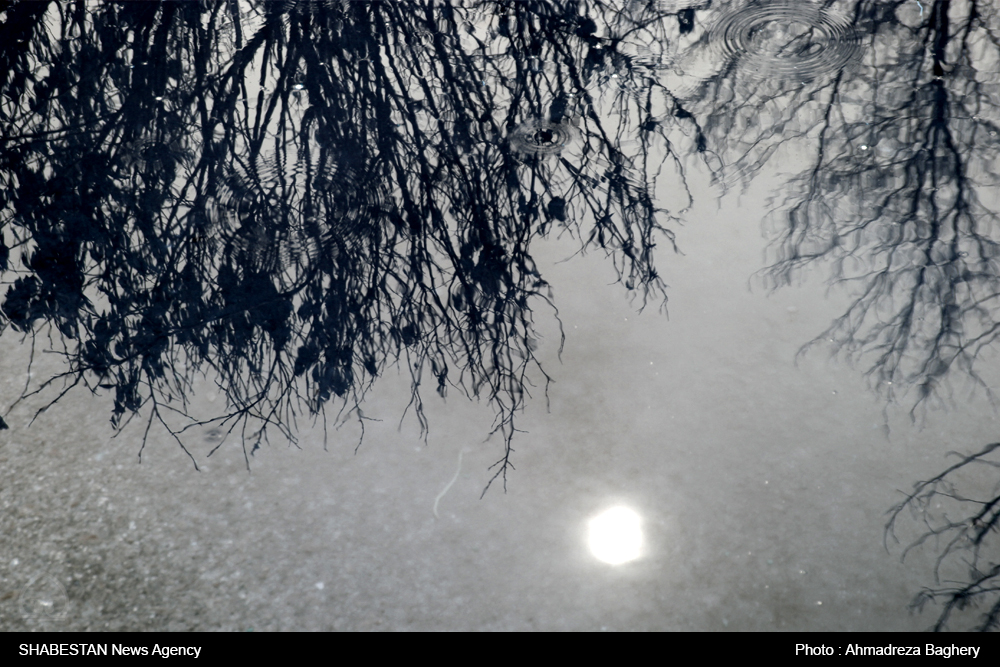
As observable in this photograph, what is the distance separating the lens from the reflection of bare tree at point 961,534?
6.59 ft

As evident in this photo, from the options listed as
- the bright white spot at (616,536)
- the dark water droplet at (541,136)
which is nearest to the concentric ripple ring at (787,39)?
the dark water droplet at (541,136)

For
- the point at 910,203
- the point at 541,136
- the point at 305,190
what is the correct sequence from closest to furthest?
1. the point at 910,203
2. the point at 305,190
3. the point at 541,136

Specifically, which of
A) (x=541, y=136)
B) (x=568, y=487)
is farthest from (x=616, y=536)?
(x=541, y=136)

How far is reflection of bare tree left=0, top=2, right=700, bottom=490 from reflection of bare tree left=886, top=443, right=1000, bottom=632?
42.9 inches

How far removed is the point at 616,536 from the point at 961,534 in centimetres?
97

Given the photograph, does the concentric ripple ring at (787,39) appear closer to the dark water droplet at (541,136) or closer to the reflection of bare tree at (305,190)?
the reflection of bare tree at (305,190)

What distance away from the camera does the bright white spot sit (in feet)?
6.99

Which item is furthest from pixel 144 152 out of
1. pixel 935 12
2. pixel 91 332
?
pixel 935 12

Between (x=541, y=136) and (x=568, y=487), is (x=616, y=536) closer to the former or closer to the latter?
(x=568, y=487)

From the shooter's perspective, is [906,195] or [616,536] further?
[906,195]

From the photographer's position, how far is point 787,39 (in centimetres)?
368

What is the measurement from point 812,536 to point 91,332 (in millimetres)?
2500

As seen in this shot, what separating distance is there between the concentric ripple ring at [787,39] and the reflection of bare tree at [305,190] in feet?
1.92

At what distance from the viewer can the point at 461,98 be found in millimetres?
3418
